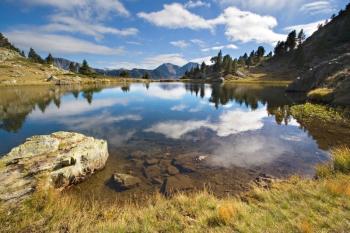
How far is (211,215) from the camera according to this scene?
7715 millimetres

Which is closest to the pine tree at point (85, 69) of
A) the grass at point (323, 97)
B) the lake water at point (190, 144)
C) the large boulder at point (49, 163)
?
the lake water at point (190, 144)

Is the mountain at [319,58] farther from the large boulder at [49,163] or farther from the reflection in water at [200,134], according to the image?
the large boulder at [49,163]

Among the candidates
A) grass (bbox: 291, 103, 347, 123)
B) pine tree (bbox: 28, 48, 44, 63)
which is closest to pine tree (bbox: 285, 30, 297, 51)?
grass (bbox: 291, 103, 347, 123)

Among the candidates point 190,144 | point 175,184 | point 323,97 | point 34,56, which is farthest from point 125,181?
point 34,56

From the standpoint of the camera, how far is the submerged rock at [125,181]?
41.5 ft

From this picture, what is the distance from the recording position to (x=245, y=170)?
14.5 meters

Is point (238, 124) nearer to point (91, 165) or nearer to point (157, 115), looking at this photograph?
point (157, 115)

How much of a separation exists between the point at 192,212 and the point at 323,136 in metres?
18.7

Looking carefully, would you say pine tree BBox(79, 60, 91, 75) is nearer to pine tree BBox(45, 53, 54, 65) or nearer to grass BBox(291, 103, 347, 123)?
pine tree BBox(45, 53, 54, 65)

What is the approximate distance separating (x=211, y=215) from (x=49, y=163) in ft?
31.2

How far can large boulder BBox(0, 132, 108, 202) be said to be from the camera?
10281 mm

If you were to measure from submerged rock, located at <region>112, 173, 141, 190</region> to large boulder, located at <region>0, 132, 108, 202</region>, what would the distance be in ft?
6.42

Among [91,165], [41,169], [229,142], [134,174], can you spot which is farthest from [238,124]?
[41,169]

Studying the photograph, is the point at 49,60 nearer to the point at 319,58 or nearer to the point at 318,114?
the point at 319,58
